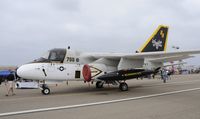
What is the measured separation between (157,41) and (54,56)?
330 inches

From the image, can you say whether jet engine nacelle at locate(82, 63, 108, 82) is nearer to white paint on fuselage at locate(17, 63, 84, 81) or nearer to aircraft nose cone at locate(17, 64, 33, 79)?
white paint on fuselage at locate(17, 63, 84, 81)

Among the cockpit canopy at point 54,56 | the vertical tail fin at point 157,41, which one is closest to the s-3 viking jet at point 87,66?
the cockpit canopy at point 54,56

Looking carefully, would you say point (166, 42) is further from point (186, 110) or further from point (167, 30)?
point (186, 110)

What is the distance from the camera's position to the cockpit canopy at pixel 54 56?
1197 centimetres

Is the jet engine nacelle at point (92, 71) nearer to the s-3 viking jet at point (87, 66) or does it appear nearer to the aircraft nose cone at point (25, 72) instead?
the s-3 viking jet at point (87, 66)

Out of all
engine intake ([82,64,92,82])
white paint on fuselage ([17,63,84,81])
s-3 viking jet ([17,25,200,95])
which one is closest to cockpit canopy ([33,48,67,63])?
s-3 viking jet ([17,25,200,95])

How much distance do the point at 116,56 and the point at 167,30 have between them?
20.8 feet

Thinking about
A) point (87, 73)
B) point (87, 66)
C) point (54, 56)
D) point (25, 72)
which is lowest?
point (87, 73)

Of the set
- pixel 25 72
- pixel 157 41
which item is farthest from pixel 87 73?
pixel 157 41

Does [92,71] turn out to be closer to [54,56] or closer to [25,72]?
[54,56]

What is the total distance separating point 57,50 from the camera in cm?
1234

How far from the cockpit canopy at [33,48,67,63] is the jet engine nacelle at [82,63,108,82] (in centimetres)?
147

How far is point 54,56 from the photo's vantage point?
12.2 meters

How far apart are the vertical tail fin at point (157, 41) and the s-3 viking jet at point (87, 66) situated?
164cm
